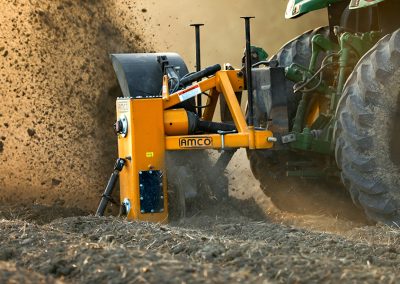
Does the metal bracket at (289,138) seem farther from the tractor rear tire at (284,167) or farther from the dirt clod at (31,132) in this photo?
the dirt clod at (31,132)

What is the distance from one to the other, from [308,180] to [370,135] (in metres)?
1.75

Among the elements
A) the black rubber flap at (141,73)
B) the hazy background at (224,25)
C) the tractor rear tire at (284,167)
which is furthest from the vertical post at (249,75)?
the hazy background at (224,25)

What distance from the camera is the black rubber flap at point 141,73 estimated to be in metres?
8.22

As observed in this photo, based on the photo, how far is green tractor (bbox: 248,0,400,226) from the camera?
667 centimetres

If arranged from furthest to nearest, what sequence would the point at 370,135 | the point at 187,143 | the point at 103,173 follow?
the point at 103,173 → the point at 187,143 → the point at 370,135

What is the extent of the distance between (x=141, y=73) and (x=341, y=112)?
201 centimetres

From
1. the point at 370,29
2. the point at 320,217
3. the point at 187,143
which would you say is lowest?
the point at 320,217

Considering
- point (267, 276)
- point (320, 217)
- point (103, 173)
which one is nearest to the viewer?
point (267, 276)

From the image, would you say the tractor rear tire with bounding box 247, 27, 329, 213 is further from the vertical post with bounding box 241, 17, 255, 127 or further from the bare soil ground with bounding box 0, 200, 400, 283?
the bare soil ground with bounding box 0, 200, 400, 283

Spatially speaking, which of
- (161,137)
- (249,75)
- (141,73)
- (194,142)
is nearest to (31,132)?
(141,73)

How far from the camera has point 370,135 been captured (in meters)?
6.68

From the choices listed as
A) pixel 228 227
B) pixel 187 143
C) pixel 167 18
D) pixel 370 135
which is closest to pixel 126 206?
pixel 187 143

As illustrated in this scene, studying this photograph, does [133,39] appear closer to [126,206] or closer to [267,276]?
[126,206]

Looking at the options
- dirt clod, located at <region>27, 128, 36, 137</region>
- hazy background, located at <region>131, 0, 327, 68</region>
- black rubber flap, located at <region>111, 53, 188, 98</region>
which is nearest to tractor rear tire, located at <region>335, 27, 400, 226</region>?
black rubber flap, located at <region>111, 53, 188, 98</region>
